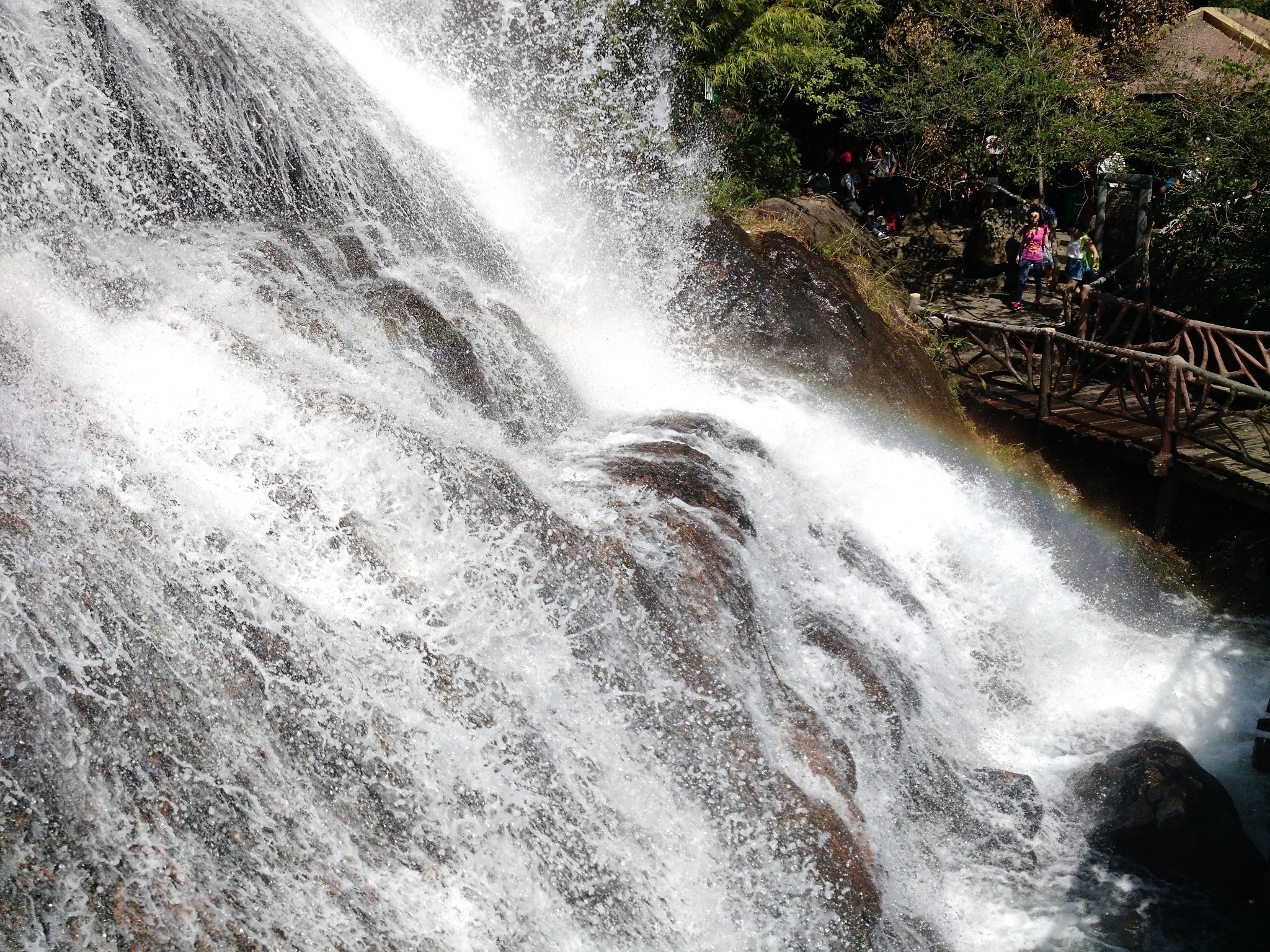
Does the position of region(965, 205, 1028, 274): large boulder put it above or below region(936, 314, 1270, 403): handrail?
above

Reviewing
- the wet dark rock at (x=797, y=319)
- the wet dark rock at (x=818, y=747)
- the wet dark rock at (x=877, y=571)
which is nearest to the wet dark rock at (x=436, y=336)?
the wet dark rock at (x=877, y=571)

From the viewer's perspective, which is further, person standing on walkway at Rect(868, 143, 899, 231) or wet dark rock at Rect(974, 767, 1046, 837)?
person standing on walkway at Rect(868, 143, 899, 231)

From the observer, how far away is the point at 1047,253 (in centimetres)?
1134

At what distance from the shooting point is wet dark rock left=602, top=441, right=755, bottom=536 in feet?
18.1

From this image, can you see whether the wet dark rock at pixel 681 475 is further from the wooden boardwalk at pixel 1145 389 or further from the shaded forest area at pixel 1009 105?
the shaded forest area at pixel 1009 105

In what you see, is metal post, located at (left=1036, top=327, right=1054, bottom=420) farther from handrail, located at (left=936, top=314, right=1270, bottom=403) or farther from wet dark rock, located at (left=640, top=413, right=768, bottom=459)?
wet dark rock, located at (left=640, top=413, right=768, bottom=459)

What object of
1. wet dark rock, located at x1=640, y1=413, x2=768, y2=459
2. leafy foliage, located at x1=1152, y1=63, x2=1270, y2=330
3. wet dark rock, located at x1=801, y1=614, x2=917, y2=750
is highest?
leafy foliage, located at x1=1152, y1=63, x2=1270, y2=330

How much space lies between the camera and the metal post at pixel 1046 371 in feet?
29.5

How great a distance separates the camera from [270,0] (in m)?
7.76

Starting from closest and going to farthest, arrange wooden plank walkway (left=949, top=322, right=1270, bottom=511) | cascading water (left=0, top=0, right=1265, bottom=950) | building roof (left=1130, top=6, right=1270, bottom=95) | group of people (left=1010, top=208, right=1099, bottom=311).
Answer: cascading water (left=0, top=0, right=1265, bottom=950) → wooden plank walkway (left=949, top=322, right=1270, bottom=511) → group of people (left=1010, top=208, right=1099, bottom=311) → building roof (left=1130, top=6, right=1270, bottom=95)

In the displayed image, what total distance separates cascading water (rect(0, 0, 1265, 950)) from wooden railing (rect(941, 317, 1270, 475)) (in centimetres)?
125

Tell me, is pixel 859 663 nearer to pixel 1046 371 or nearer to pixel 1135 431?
pixel 1135 431

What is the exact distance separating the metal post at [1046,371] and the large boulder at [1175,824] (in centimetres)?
376

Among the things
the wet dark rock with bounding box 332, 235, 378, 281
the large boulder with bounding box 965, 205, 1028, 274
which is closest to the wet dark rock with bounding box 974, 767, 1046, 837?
the wet dark rock with bounding box 332, 235, 378, 281
